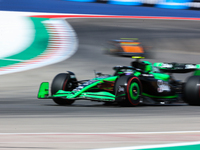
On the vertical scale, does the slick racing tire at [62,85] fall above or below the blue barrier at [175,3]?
below

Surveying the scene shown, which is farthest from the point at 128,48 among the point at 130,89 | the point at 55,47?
the point at 55,47

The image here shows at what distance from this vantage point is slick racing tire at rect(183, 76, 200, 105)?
793 cm

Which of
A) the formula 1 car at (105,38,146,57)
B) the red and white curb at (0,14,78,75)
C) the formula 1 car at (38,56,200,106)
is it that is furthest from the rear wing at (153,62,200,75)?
the red and white curb at (0,14,78,75)

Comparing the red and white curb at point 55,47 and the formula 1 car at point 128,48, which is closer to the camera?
the formula 1 car at point 128,48

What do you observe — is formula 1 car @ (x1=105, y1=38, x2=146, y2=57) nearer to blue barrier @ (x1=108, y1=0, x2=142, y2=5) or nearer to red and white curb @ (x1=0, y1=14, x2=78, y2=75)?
red and white curb @ (x1=0, y1=14, x2=78, y2=75)

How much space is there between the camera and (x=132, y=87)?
7.72 m

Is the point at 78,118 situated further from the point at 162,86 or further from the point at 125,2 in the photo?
the point at 125,2

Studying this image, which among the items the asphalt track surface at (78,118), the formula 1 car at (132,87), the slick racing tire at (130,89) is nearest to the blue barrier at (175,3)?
the asphalt track surface at (78,118)

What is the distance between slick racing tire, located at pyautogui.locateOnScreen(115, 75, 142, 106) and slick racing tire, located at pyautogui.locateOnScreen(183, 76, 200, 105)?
3.15ft

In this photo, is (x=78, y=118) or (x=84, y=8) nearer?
(x=78, y=118)

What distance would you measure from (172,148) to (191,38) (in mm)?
15961

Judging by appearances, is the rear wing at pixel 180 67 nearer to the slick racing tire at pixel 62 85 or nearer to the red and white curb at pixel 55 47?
the slick racing tire at pixel 62 85

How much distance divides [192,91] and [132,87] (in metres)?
1.24

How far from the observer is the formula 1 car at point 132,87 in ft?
25.0
